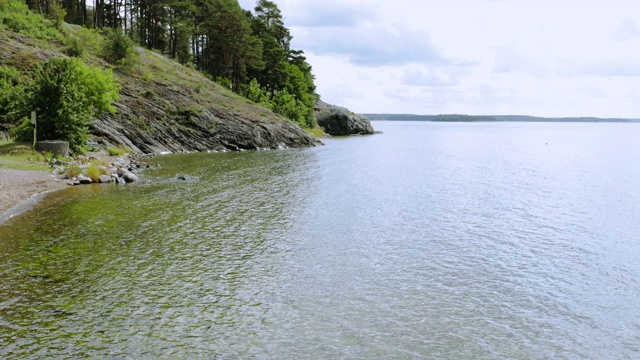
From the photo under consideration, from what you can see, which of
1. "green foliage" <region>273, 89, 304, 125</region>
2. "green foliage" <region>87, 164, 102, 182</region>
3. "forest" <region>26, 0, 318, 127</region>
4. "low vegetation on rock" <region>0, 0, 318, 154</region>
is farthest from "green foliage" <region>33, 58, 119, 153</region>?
"green foliage" <region>273, 89, 304, 125</region>

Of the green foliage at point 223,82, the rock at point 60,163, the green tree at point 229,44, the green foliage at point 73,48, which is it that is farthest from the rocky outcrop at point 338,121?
the rock at point 60,163

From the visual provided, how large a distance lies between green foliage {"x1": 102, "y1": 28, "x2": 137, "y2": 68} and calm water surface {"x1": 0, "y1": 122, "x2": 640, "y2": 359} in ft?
148

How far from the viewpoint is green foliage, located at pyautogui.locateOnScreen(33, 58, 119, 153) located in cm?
4309

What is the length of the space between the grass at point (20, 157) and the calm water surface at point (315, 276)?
577 centimetres

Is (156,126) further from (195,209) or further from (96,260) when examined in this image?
(96,260)

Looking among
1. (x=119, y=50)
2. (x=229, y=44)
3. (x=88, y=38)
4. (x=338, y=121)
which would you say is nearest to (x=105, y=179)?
(x=119, y=50)

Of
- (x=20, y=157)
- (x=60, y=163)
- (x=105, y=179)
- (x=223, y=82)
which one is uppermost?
(x=223, y=82)

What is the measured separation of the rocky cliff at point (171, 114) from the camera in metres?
60.8

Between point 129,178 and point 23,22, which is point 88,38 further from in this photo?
point 129,178

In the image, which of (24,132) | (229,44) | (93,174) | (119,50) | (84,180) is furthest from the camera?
(229,44)

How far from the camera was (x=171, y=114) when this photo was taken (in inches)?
2837

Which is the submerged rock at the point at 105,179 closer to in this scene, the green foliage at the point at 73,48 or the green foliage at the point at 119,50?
the green foliage at the point at 73,48

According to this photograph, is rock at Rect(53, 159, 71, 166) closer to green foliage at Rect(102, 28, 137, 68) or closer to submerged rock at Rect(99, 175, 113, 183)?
submerged rock at Rect(99, 175, 113, 183)

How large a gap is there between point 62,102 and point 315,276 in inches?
1372
